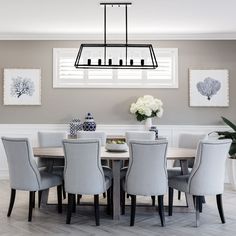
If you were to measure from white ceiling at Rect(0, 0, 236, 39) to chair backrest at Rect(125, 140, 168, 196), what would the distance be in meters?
1.93

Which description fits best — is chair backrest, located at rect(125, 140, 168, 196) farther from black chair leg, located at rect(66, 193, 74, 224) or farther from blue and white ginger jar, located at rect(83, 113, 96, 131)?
blue and white ginger jar, located at rect(83, 113, 96, 131)

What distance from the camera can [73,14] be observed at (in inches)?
194

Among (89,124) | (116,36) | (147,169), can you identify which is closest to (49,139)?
(89,124)

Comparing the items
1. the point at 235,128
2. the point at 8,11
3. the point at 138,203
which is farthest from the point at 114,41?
the point at 138,203

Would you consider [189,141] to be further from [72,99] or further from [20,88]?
[20,88]

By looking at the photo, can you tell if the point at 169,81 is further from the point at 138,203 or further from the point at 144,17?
the point at 138,203

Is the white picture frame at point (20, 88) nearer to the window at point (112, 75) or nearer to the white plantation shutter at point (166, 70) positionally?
the window at point (112, 75)

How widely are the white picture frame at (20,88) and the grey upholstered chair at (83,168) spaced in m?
2.89

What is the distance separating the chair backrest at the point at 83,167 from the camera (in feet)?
11.8

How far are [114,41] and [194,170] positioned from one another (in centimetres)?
343

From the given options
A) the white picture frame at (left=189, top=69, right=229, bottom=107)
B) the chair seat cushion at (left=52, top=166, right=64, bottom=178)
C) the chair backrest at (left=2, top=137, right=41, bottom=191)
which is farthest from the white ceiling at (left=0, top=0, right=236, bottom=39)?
the chair seat cushion at (left=52, top=166, right=64, bottom=178)

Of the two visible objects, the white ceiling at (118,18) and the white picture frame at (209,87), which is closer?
the white ceiling at (118,18)

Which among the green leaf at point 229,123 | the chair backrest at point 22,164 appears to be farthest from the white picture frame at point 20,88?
the green leaf at point 229,123

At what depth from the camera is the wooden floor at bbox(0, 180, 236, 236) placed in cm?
356
